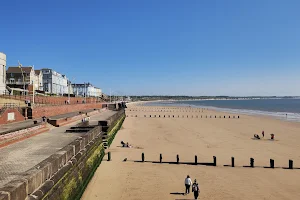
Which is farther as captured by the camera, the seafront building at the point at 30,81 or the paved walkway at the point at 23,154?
the seafront building at the point at 30,81

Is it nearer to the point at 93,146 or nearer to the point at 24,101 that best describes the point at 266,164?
the point at 93,146

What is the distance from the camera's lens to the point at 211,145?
29.0 meters

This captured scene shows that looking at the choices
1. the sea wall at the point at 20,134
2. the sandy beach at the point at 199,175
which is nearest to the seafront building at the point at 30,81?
the sea wall at the point at 20,134

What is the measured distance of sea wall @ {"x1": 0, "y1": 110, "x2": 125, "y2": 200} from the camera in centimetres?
739

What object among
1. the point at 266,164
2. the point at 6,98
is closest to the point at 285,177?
the point at 266,164

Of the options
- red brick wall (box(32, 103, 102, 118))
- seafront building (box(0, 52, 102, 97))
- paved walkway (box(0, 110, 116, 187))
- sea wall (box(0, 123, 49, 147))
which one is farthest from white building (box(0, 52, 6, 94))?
paved walkway (box(0, 110, 116, 187))

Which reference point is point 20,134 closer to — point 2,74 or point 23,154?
point 23,154

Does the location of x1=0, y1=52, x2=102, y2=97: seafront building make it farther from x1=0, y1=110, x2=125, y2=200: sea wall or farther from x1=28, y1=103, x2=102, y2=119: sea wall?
x1=0, y1=110, x2=125, y2=200: sea wall

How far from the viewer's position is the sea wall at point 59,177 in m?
7.39

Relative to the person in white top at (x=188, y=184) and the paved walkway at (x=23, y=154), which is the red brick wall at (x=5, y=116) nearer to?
the paved walkway at (x=23, y=154)

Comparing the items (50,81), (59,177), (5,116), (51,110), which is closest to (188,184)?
(59,177)

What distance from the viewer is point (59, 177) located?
1045 centimetres

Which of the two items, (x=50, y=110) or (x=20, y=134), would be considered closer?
(x=20, y=134)

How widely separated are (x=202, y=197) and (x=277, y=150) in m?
16.0
